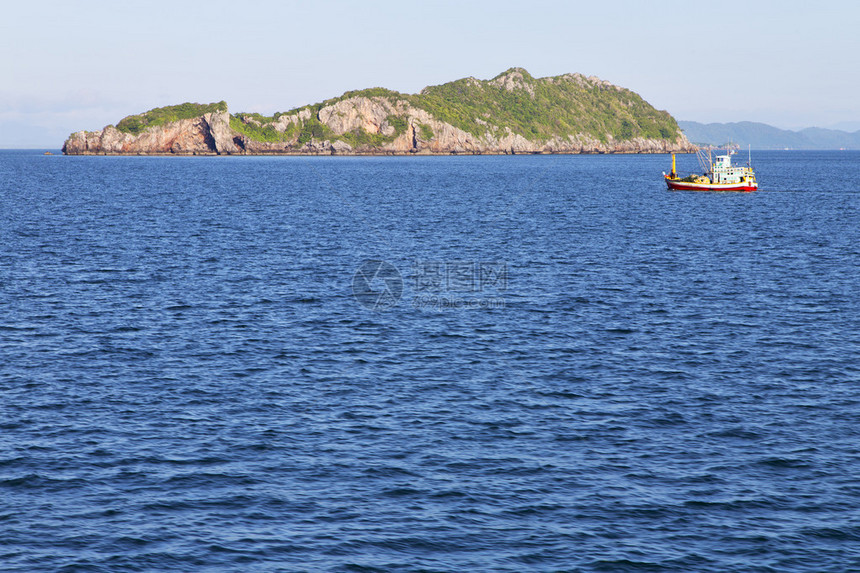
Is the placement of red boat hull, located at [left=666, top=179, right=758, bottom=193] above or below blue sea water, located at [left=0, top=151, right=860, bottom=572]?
above

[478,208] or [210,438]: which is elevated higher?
[478,208]

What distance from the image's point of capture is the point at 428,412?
3316cm

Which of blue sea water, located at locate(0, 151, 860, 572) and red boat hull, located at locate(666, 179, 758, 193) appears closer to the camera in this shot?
blue sea water, located at locate(0, 151, 860, 572)

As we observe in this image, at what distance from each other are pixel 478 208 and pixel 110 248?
218 ft

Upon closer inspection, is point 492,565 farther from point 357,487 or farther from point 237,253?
point 237,253

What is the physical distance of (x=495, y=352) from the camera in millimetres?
42469

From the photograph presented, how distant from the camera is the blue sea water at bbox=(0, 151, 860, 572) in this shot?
23000 millimetres

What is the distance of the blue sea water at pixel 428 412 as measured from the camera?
23000mm

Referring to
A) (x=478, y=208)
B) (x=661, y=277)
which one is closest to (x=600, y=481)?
A: (x=661, y=277)

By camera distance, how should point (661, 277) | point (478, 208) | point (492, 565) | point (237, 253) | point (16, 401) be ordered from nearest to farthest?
point (492, 565) < point (16, 401) < point (661, 277) < point (237, 253) < point (478, 208)

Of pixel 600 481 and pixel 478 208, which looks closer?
pixel 600 481

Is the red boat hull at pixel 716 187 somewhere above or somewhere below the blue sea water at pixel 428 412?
above

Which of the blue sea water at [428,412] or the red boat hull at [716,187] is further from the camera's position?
the red boat hull at [716,187]

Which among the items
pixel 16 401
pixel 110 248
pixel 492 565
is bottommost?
pixel 492 565
